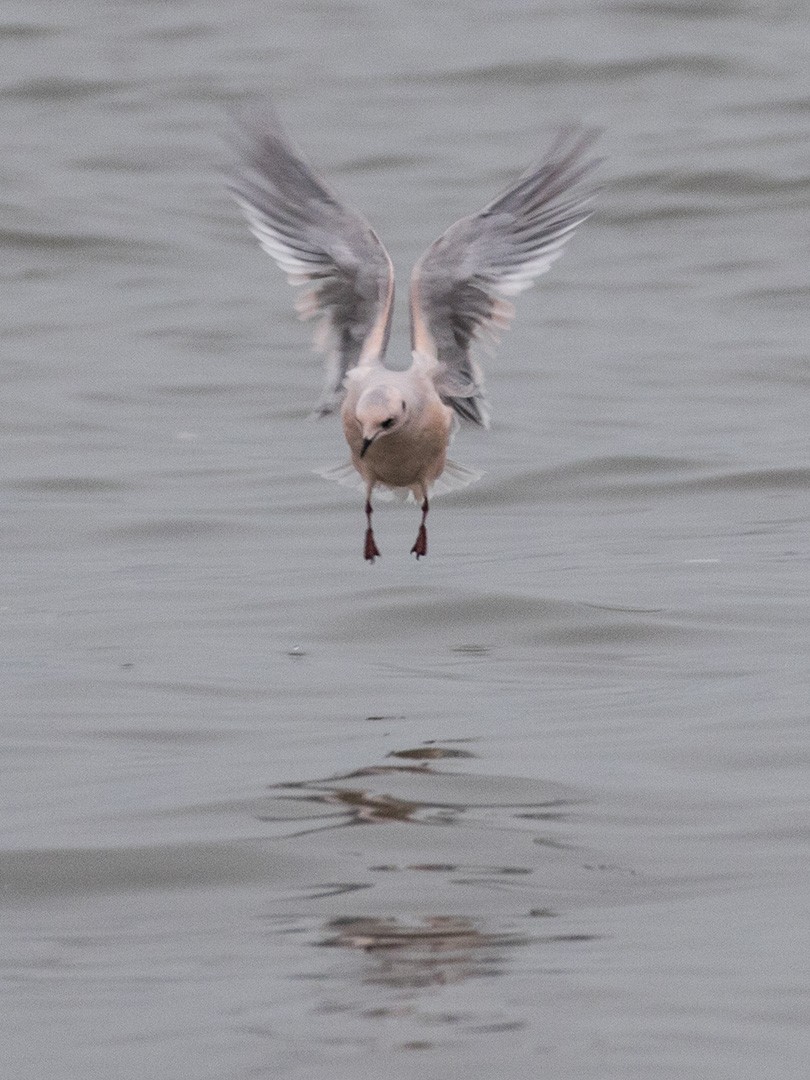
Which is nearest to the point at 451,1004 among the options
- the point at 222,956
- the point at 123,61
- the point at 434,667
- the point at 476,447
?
the point at 222,956

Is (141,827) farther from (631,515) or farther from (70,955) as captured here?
(631,515)

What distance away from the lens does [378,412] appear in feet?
30.5

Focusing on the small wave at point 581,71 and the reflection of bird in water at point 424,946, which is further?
the small wave at point 581,71

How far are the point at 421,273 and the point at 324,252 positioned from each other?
1.41 feet

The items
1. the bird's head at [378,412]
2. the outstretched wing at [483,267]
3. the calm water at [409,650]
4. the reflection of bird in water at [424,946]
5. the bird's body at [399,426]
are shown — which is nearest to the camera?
the calm water at [409,650]

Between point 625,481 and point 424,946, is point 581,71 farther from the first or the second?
point 424,946

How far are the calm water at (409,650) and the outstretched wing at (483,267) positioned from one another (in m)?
1.45

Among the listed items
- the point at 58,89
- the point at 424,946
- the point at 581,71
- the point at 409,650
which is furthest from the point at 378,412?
the point at 58,89

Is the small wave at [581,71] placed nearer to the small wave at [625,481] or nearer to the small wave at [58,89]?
the small wave at [58,89]

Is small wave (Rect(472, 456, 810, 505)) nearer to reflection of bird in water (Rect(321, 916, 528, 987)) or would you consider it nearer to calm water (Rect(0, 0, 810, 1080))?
calm water (Rect(0, 0, 810, 1080))

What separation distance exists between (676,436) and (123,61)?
16.8m

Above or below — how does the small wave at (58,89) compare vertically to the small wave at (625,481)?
above

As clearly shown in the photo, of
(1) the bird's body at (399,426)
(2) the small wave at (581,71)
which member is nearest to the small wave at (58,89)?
(2) the small wave at (581,71)

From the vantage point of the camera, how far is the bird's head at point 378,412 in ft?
30.4
